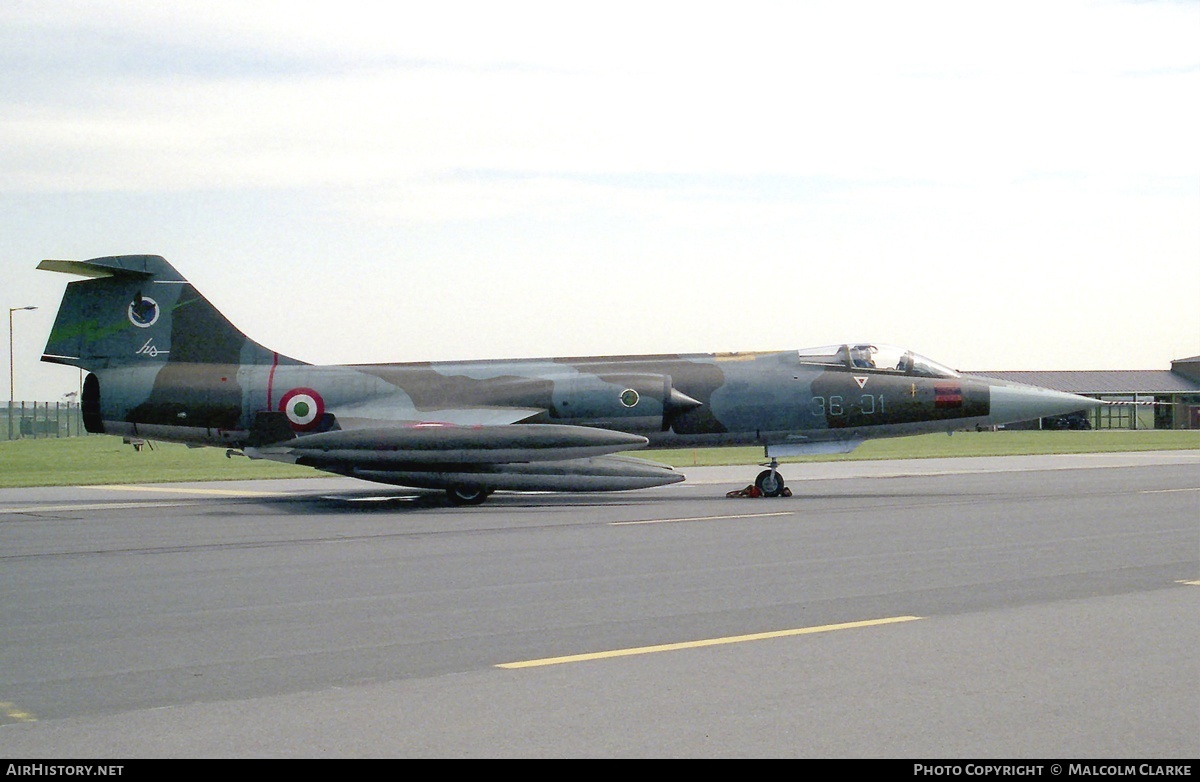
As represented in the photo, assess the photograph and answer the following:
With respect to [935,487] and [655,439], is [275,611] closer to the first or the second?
[655,439]

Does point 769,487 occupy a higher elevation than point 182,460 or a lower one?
higher

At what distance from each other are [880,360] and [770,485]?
352 cm

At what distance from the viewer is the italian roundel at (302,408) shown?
23812 millimetres

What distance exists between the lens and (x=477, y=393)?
79.8 ft

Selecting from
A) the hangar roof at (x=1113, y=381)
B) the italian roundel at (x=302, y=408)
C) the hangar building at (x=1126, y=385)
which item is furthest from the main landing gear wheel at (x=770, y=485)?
the hangar roof at (x=1113, y=381)

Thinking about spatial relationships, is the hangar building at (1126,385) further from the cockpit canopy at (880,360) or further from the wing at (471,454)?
the wing at (471,454)

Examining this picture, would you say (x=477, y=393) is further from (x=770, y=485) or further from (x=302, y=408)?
(x=770, y=485)

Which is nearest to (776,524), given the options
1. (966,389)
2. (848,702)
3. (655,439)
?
(655,439)

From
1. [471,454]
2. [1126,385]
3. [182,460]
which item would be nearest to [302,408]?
[471,454]

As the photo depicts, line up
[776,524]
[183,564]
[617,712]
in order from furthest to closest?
[776,524] < [183,564] < [617,712]

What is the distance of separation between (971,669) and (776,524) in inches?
386

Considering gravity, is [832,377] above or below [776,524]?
above

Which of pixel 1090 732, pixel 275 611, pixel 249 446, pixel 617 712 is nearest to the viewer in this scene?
pixel 1090 732

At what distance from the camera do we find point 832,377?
24031 mm
